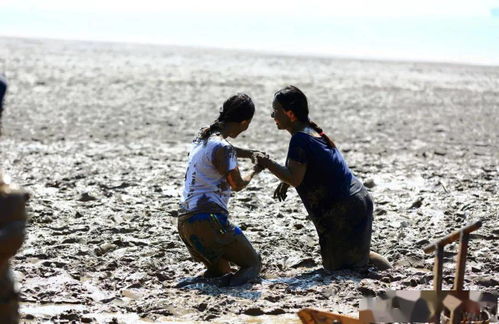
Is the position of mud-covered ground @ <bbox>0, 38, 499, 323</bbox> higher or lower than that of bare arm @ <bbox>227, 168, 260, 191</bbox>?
lower

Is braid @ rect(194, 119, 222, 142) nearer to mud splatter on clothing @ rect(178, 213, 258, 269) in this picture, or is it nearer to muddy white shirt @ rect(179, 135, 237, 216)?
muddy white shirt @ rect(179, 135, 237, 216)

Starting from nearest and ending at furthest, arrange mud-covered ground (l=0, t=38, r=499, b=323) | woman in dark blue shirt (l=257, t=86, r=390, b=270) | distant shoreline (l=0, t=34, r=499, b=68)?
mud-covered ground (l=0, t=38, r=499, b=323) < woman in dark blue shirt (l=257, t=86, r=390, b=270) < distant shoreline (l=0, t=34, r=499, b=68)

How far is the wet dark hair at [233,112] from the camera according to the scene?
658cm

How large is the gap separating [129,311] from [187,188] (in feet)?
3.69

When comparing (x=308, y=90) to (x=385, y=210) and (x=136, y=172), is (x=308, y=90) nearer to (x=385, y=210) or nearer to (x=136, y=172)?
(x=136, y=172)

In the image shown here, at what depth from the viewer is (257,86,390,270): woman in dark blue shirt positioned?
674 centimetres

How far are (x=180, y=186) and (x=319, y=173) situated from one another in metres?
3.39

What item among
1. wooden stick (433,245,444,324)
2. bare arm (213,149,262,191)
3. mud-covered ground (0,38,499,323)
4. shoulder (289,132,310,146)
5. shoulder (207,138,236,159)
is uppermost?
shoulder (289,132,310,146)

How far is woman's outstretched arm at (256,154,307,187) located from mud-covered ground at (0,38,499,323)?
74 cm

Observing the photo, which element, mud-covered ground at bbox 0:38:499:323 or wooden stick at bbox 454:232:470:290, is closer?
wooden stick at bbox 454:232:470:290

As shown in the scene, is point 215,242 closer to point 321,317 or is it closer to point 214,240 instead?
point 214,240

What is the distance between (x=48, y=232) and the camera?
783 cm

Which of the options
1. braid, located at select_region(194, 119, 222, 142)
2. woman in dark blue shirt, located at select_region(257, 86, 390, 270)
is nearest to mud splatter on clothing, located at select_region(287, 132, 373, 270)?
woman in dark blue shirt, located at select_region(257, 86, 390, 270)

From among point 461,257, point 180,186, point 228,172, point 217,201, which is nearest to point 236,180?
point 228,172
